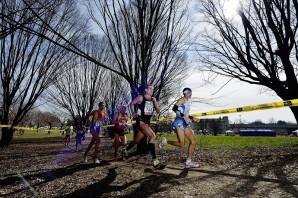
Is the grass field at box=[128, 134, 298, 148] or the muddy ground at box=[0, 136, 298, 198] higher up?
the grass field at box=[128, 134, 298, 148]

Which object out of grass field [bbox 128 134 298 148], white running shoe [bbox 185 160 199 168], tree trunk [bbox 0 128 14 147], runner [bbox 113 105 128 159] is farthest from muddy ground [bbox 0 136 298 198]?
tree trunk [bbox 0 128 14 147]

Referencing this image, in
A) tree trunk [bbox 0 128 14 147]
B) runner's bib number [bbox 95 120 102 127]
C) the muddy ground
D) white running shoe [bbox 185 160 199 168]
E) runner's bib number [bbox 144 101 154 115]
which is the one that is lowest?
the muddy ground

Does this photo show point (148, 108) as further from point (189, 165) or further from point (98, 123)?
point (98, 123)

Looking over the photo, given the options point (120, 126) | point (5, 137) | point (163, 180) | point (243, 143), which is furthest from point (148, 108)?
point (5, 137)

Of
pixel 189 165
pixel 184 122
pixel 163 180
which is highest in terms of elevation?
pixel 184 122

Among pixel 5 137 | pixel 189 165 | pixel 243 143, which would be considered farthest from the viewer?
pixel 5 137

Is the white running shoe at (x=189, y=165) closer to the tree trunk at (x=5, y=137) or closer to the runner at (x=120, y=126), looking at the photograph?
the runner at (x=120, y=126)

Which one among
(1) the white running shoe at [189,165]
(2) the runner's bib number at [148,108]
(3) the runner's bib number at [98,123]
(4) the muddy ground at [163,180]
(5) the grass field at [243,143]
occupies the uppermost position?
(2) the runner's bib number at [148,108]

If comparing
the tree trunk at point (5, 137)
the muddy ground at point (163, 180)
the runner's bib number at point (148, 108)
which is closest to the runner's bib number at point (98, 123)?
the muddy ground at point (163, 180)

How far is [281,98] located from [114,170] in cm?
923

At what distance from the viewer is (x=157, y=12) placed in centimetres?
1327

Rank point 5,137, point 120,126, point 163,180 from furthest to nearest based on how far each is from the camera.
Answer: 1. point 5,137
2. point 120,126
3. point 163,180

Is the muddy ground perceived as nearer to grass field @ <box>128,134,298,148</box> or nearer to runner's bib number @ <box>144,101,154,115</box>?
runner's bib number @ <box>144,101,154,115</box>

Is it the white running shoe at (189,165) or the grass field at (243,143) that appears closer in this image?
the white running shoe at (189,165)
